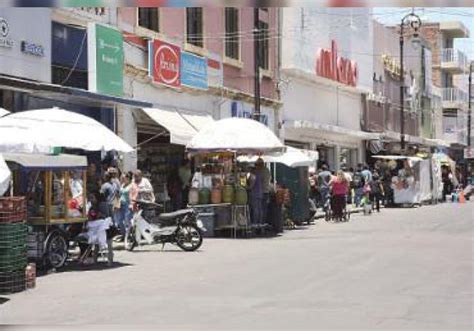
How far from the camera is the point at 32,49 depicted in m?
19.4

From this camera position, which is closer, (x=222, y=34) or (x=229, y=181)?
(x=229, y=181)

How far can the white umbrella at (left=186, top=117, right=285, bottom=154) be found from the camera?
20.8 meters

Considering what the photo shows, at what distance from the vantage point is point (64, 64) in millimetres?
21188

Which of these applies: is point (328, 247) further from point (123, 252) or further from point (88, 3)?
point (88, 3)

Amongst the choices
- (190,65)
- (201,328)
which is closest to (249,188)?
(190,65)

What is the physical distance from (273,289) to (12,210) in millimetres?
3849

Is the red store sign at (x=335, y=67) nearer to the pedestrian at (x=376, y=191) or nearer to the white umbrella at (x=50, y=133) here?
the pedestrian at (x=376, y=191)

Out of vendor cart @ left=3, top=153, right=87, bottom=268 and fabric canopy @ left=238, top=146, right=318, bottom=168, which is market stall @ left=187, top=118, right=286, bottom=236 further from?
vendor cart @ left=3, top=153, right=87, bottom=268

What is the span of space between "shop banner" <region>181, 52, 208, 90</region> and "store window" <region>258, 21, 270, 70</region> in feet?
19.7

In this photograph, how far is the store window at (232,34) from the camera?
31288 mm

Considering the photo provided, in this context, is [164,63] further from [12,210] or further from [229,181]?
[12,210]

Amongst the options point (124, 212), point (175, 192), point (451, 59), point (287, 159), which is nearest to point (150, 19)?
point (175, 192)

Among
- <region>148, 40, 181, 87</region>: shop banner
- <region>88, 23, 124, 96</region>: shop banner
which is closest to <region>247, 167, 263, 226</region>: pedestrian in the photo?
<region>88, 23, 124, 96</region>: shop banner

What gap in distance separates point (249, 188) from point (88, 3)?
577 inches
